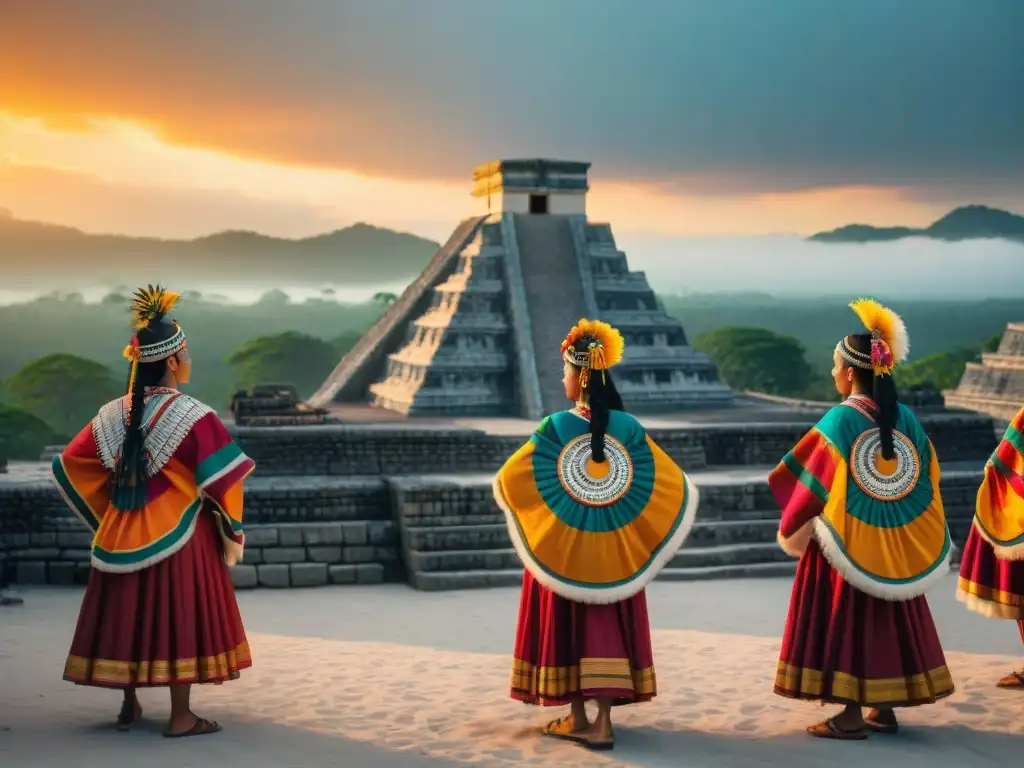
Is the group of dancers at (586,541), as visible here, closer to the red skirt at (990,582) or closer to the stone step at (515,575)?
the red skirt at (990,582)

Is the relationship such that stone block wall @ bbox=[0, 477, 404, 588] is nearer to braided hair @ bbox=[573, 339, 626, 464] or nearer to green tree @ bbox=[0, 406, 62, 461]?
braided hair @ bbox=[573, 339, 626, 464]

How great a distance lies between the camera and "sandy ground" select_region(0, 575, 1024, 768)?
21.6ft

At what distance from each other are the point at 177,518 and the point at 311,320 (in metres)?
42.8

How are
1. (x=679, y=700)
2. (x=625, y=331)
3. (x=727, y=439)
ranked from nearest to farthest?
(x=679, y=700), (x=727, y=439), (x=625, y=331)

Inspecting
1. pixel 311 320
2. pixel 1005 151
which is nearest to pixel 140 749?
pixel 1005 151

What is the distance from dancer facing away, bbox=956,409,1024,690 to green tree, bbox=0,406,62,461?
2259cm

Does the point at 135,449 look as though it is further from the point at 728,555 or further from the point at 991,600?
the point at 728,555

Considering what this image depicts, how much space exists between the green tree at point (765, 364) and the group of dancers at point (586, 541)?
30628 millimetres

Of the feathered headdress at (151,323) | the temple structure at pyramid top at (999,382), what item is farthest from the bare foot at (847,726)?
the temple structure at pyramid top at (999,382)

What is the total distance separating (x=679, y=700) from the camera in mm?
7805

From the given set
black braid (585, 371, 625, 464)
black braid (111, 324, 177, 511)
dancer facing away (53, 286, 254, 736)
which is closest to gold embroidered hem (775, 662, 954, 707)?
black braid (585, 371, 625, 464)

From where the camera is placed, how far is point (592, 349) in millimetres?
6824

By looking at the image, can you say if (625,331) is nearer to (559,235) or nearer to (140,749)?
(559,235)

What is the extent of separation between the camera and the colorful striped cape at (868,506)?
6.80 metres
